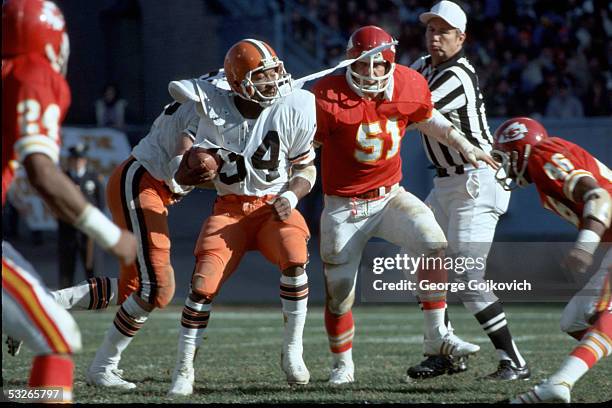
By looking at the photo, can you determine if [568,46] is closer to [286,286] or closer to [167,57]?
[167,57]

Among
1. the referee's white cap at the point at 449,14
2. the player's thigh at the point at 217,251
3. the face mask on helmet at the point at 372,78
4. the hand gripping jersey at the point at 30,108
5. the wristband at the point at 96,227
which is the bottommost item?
the player's thigh at the point at 217,251

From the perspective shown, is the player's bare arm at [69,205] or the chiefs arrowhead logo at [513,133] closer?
the player's bare arm at [69,205]

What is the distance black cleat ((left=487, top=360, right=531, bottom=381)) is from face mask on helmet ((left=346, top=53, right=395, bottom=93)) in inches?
64.8

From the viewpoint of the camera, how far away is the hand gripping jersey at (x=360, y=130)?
5.71 m

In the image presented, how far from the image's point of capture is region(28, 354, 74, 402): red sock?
3658 millimetres

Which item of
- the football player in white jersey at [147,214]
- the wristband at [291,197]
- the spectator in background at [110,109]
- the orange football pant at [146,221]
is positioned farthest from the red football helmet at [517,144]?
the spectator in background at [110,109]

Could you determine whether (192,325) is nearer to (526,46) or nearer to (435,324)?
(435,324)

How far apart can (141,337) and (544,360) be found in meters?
3.12

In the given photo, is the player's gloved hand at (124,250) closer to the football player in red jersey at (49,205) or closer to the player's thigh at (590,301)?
the football player in red jersey at (49,205)

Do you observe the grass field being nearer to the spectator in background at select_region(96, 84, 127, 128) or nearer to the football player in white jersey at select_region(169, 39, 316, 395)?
the football player in white jersey at select_region(169, 39, 316, 395)

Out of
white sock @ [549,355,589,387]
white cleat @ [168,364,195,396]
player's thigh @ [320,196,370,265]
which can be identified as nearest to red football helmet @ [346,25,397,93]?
player's thigh @ [320,196,370,265]

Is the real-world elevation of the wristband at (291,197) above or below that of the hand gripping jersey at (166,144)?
below

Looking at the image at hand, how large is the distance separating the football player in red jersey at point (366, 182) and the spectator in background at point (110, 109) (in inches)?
410

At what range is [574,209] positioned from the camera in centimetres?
500
